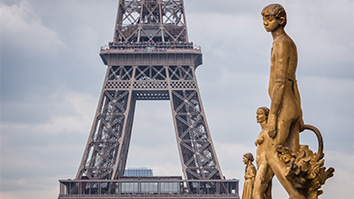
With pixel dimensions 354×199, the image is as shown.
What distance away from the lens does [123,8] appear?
71000mm

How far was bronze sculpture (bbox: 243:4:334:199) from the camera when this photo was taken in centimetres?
1304

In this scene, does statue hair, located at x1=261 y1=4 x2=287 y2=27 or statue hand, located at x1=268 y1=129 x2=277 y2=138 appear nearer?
statue hand, located at x1=268 y1=129 x2=277 y2=138

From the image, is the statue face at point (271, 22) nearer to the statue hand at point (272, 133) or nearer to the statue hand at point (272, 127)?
the statue hand at point (272, 127)

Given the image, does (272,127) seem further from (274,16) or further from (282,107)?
(274,16)

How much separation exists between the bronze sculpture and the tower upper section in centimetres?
5550

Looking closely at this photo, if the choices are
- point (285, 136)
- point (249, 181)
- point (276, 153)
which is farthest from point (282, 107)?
point (249, 181)

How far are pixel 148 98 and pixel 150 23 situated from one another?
7345 mm

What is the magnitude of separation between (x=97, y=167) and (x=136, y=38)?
525 inches

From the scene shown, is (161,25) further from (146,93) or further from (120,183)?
(120,183)

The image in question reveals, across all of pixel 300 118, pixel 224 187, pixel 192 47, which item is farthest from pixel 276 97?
pixel 192 47

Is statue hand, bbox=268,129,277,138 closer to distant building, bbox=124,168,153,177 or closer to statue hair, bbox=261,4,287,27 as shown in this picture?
statue hair, bbox=261,4,287,27

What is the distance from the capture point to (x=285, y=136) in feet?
44.2

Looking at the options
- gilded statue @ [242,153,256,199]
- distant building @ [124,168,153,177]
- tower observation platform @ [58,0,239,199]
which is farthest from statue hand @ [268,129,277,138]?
distant building @ [124,168,153,177]

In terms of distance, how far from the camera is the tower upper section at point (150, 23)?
229 feet
